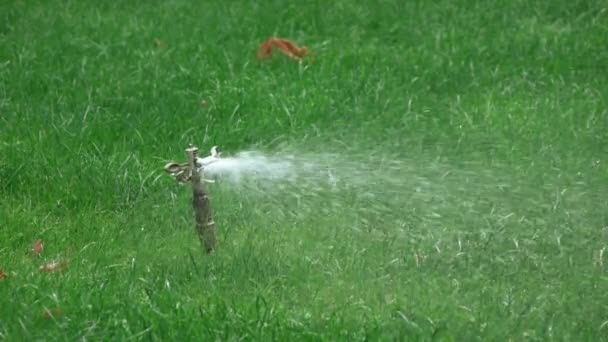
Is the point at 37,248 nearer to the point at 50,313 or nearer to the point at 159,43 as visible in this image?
the point at 50,313

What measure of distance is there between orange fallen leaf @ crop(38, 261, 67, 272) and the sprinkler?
18.0 inches

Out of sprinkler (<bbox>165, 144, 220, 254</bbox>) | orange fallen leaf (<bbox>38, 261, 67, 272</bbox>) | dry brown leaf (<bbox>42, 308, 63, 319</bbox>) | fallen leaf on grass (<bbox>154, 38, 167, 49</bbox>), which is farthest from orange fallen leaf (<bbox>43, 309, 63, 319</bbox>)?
fallen leaf on grass (<bbox>154, 38, 167, 49</bbox>)

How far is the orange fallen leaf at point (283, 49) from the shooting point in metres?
6.67

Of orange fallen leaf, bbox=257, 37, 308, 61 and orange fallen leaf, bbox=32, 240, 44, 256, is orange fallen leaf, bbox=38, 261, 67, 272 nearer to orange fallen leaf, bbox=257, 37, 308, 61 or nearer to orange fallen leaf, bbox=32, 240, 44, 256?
orange fallen leaf, bbox=32, 240, 44, 256

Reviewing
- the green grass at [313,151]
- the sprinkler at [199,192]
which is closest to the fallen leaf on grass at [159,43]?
the green grass at [313,151]

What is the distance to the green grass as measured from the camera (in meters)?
3.87

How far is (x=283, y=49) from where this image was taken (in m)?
6.72

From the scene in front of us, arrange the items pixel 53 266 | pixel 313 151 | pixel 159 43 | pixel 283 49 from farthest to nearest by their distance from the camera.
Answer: pixel 159 43, pixel 283 49, pixel 313 151, pixel 53 266

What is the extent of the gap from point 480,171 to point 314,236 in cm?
96

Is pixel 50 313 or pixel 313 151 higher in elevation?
pixel 50 313

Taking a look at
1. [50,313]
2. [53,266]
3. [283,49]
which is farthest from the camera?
[283,49]

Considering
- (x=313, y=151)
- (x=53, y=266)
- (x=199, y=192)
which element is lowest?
(x=313, y=151)

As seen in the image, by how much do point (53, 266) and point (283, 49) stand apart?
2.73 meters

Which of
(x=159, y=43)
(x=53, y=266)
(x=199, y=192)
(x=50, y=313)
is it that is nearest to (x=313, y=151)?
(x=199, y=192)
